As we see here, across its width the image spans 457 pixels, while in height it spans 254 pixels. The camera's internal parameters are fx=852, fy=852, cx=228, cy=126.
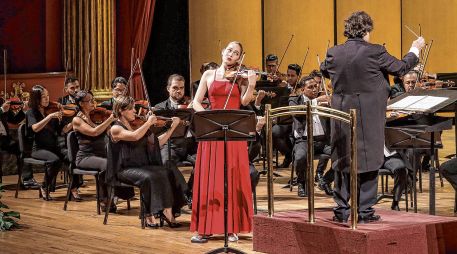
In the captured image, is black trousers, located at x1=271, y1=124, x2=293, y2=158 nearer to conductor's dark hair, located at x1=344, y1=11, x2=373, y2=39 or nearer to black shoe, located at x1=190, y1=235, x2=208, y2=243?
black shoe, located at x1=190, y1=235, x2=208, y2=243

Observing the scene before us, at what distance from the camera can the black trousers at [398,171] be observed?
256 inches

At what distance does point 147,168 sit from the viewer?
6266 mm

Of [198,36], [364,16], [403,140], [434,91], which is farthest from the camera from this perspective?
[198,36]

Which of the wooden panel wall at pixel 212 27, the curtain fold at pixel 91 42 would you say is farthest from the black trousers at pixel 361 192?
the wooden panel wall at pixel 212 27

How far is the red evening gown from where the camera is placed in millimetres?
5547

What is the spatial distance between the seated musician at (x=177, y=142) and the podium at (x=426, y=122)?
5.78 feet

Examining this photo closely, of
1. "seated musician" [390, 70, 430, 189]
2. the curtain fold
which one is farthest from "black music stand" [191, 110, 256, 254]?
the curtain fold

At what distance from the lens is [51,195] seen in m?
7.87

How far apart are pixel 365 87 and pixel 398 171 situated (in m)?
2.09

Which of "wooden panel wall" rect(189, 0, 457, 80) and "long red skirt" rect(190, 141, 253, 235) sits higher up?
"wooden panel wall" rect(189, 0, 457, 80)

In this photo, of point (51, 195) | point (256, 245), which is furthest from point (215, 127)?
point (51, 195)

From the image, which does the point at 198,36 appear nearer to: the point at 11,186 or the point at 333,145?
the point at 11,186

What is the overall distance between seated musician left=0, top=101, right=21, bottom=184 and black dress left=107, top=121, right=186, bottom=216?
2083 mm

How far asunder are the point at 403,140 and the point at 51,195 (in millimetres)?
3414
